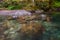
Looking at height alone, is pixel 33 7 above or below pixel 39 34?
below

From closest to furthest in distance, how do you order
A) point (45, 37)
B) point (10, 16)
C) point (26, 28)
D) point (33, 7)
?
point (45, 37) < point (26, 28) < point (10, 16) < point (33, 7)

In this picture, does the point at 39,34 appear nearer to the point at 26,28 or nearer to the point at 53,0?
the point at 26,28

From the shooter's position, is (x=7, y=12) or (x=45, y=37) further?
(x=7, y=12)

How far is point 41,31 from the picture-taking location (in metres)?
9.50

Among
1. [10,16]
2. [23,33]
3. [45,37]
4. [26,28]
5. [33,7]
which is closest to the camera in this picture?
[45,37]

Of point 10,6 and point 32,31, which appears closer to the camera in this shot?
point 32,31

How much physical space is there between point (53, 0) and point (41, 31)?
8.34 m

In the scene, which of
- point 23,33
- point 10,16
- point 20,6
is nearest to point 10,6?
point 20,6

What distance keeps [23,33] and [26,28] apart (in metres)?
1.17

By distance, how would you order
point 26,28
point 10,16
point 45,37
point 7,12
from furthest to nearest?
point 7,12, point 10,16, point 26,28, point 45,37

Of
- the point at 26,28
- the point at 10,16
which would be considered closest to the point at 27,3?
the point at 10,16

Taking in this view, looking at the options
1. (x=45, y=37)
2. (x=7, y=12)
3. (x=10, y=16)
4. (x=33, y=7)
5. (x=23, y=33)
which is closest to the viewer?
(x=45, y=37)

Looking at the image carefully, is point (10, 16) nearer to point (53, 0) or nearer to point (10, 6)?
point (10, 6)

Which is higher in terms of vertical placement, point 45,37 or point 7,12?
point 45,37
